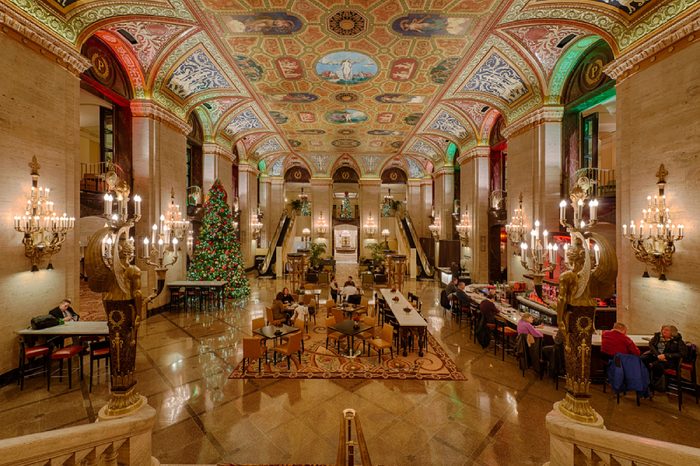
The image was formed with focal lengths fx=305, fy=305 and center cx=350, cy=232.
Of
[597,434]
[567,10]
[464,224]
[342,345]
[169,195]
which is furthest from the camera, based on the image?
[464,224]

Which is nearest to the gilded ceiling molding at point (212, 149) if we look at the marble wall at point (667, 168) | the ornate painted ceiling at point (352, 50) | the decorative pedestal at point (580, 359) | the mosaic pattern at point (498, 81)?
the ornate painted ceiling at point (352, 50)

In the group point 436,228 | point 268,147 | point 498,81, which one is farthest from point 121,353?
point 436,228

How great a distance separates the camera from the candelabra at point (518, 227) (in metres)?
9.91

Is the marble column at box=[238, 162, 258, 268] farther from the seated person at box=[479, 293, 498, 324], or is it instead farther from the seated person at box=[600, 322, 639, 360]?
Result: the seated person at box=[600, 322, 639, 360]

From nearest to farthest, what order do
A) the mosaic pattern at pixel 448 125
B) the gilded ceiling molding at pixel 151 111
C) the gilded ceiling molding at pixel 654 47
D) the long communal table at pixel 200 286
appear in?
the gilded ceiling molding at pixel 654 47
the gilded ceiling molding at pixel 151 111
the long communal table at pixel 200 286
the mosaic pattern at pixel 448 125

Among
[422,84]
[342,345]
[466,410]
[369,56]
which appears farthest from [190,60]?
[466,410]

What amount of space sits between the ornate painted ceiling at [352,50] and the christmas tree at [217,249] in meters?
3.63

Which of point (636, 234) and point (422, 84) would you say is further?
point (422, 84)

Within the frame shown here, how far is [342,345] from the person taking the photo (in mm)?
7609

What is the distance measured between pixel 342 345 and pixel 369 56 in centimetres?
803

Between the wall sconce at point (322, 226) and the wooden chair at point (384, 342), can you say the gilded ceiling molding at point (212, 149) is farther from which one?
the wooden chair at point (384, 342)

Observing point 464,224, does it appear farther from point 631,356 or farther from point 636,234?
point 631,356

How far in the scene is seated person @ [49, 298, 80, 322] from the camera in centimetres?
601

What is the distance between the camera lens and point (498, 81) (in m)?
9.94
